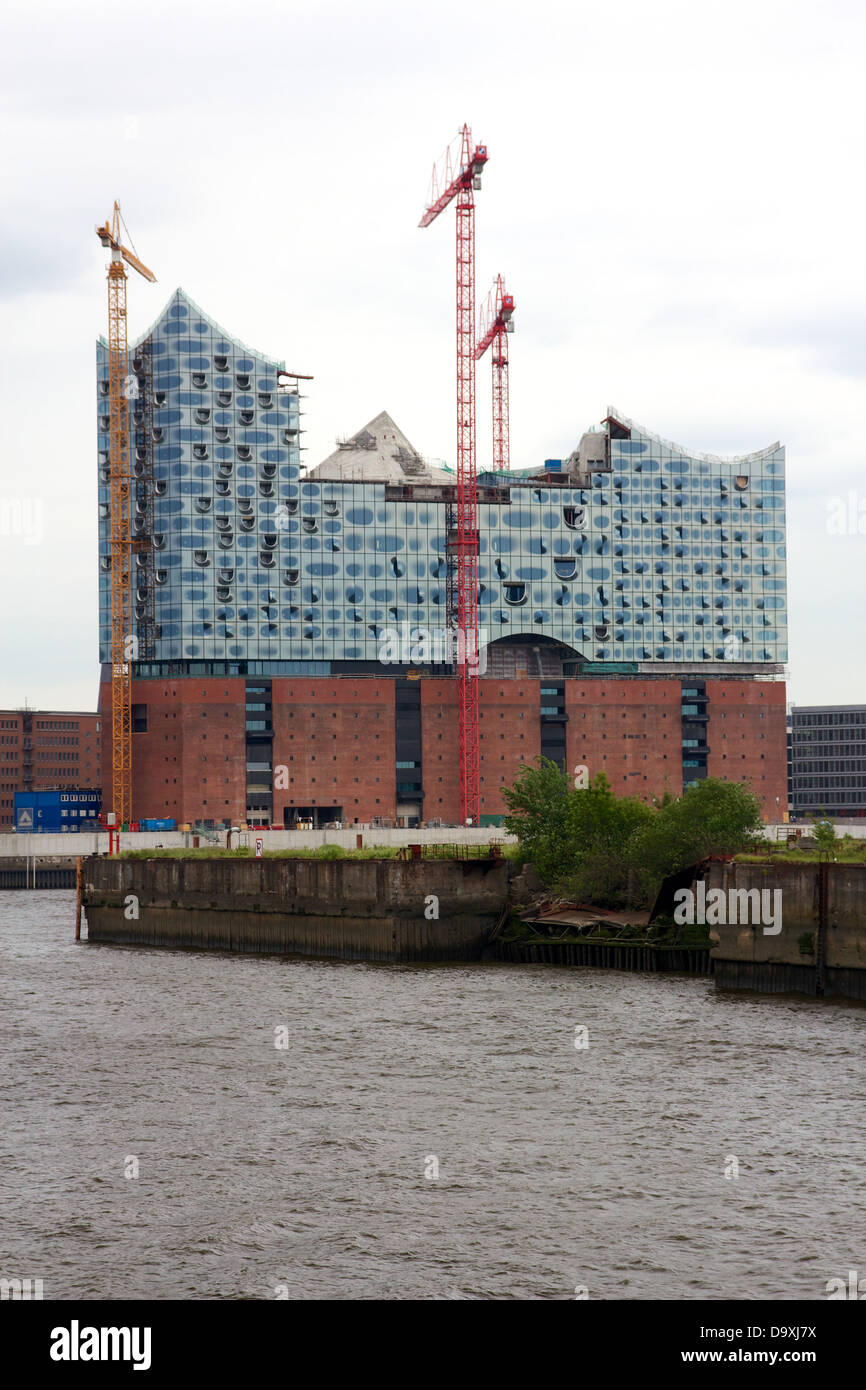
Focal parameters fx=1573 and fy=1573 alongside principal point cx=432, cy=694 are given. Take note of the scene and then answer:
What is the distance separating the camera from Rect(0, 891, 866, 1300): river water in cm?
2961

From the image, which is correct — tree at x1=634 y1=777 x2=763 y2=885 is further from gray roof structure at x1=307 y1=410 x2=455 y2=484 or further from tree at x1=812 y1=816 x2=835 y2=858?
gray roof structure at x1=307 y1=410 x2=455 y2=484

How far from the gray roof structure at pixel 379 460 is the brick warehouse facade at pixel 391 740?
88.0ft

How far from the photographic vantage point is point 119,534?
170000 mm

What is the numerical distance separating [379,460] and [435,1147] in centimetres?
15666

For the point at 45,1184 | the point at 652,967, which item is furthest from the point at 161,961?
the point at 45,1184

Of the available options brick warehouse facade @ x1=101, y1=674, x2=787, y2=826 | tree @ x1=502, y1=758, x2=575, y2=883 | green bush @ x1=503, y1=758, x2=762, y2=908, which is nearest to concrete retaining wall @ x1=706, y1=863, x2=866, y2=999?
green bush @ x1=503, y1=758, x2=762, y2=908

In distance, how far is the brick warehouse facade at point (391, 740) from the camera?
168 metres

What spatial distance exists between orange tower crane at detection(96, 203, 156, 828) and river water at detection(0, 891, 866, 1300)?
106794 millimetres

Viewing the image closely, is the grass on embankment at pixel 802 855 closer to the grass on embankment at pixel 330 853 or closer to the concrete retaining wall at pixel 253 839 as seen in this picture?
the grass on embankment at pixel 330 853

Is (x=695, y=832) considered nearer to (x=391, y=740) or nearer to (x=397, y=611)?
(x=391, y=740)

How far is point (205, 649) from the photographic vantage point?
562 feet
